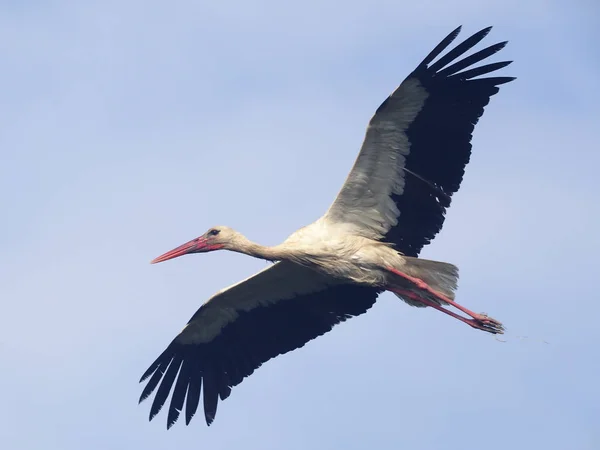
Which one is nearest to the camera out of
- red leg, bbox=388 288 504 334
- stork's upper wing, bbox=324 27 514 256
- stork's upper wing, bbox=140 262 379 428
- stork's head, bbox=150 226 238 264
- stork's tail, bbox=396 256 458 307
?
stork's upper wing, bbox=324 27 514 256

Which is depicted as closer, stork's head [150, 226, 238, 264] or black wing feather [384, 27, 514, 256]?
black wing feather [384, 27, 514, 256]

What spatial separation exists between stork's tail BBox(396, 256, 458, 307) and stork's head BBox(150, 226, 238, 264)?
1.79m

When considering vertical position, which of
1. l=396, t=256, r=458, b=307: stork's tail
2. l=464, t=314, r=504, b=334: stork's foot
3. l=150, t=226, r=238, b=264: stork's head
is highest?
l=150, t=226, r=238, b=264: stork's head

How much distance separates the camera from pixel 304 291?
13.1 meters

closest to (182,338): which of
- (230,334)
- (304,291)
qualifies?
(230,334)

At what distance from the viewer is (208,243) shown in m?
13.0

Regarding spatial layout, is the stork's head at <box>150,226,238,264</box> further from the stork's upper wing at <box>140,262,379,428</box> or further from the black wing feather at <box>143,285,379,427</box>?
the black wing feather at <box>143,285,379,427</box>

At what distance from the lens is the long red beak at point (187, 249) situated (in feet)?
42.7

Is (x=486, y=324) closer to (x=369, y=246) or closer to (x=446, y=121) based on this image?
(x=369, y=246)

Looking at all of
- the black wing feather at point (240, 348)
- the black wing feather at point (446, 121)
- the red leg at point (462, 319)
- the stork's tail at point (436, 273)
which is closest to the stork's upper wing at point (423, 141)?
the black wing feather at point (446, 121)

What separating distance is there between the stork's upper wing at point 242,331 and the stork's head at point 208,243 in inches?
17.7

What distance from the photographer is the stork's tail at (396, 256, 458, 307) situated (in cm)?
1227

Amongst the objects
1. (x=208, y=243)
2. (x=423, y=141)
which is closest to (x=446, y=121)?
(x=423, y=141)

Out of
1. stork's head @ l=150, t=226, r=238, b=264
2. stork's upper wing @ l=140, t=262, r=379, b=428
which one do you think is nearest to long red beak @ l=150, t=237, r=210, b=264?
stork's head @ l=150, t=226, r=238, b=264
